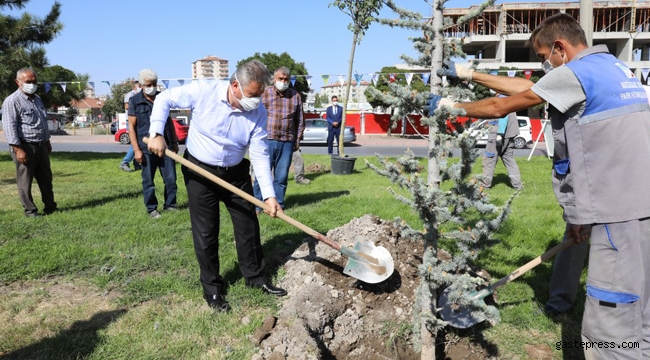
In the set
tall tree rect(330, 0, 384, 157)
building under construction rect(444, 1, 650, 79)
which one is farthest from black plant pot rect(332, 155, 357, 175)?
building under construction rect(444, 1, 650, 79)

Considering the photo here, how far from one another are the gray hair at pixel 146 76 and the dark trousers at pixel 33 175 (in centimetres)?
170

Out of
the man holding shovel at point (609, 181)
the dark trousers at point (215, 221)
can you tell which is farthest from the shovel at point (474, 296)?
the dark trousers at point (215, 221)

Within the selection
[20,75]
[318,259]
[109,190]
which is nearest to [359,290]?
[318,259]

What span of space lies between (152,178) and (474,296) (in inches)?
187

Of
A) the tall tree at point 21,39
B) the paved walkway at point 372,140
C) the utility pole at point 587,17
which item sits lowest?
the paved walkway at point 372,140

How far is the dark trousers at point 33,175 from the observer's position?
249 inches

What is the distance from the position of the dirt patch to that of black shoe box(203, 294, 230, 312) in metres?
0.45

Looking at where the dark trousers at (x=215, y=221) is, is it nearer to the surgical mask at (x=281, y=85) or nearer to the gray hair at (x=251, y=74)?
the gray hair at (x=251, y=74)

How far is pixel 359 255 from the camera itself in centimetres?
396

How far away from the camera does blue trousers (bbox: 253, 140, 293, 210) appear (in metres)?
6.61

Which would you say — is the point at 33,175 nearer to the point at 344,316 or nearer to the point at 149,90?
the point at 149,90

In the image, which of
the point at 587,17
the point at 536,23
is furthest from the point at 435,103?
the point at 536,23

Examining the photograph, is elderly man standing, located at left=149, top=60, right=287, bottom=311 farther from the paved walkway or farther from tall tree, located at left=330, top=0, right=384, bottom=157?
the paved walkway

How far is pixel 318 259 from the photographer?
4.43 metres
